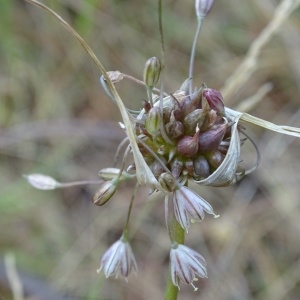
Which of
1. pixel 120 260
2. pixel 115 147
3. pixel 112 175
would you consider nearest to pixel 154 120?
pixel 112 175

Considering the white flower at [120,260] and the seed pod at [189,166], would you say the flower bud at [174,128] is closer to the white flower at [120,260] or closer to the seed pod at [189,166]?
the seed pod at [189,166]

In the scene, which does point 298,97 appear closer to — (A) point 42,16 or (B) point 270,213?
(B) point 270,213

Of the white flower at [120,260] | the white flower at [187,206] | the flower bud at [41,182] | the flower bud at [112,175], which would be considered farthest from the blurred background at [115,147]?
the white flower at [187,206]

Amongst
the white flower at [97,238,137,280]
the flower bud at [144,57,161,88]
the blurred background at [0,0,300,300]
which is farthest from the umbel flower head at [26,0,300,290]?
the blurred background at [0,0,300,300]

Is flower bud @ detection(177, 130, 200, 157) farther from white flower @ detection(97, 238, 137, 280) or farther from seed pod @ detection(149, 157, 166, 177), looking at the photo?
white flower @ detection(97, 238, 137, 280)

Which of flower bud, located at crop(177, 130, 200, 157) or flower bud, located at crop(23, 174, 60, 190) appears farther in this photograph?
flower bud, located at crop(23, 174, 60, 190)
